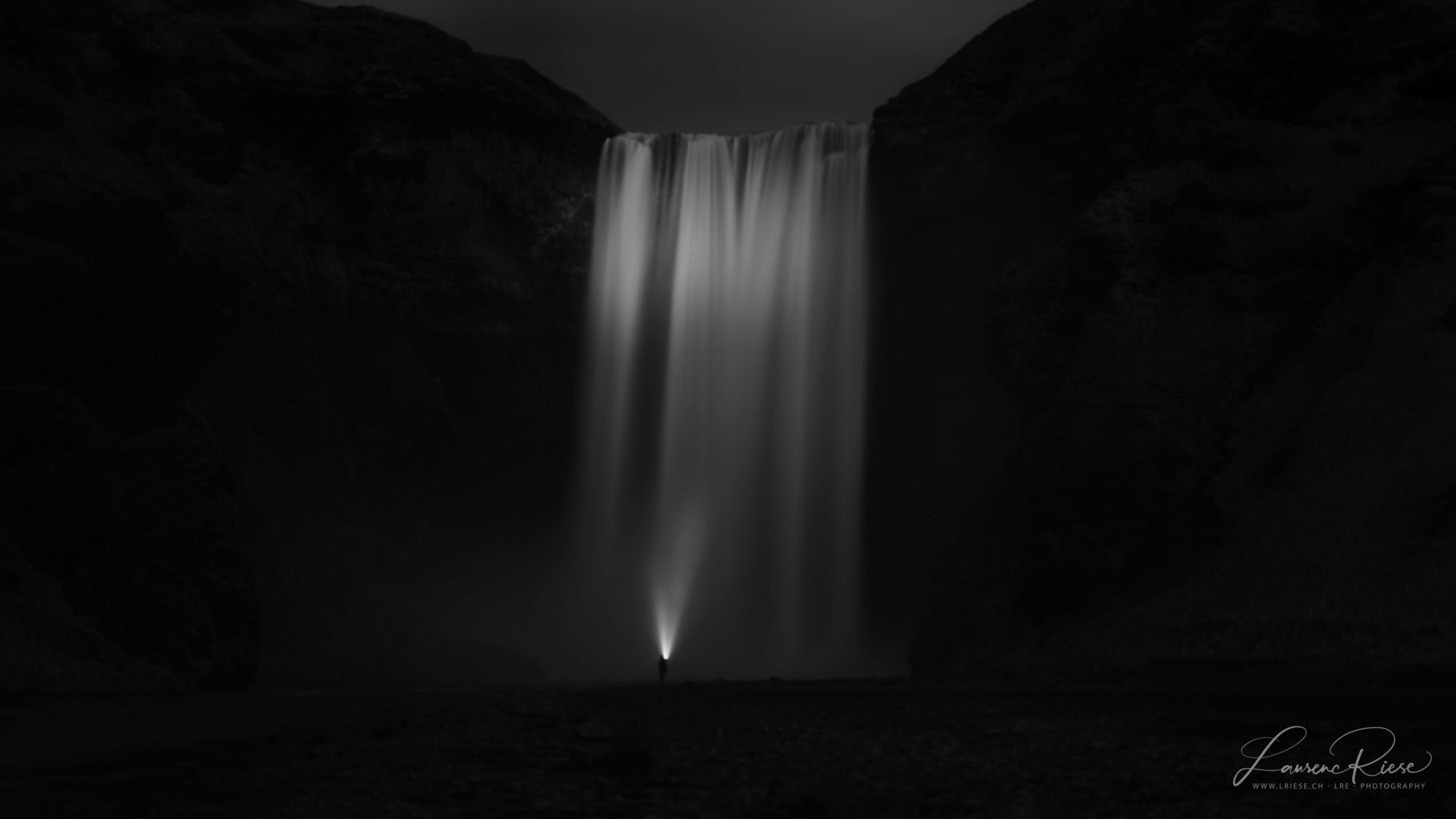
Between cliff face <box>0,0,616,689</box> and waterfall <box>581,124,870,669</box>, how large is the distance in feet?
8.42

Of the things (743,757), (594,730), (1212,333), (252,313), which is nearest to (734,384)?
(252,313)

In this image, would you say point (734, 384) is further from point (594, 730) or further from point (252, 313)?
point (594, 730)

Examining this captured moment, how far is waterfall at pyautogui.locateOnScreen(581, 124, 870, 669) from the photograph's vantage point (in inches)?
2363

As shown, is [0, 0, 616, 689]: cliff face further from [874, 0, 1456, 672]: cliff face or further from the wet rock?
[874, 0, 1456, 672]: cliff face

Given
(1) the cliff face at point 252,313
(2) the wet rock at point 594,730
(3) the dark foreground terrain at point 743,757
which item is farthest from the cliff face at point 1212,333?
(1) the cliff face at point 252,313

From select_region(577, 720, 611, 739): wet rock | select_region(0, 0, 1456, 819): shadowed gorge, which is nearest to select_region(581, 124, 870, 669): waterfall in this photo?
select_region(0, 0, 1456, 819): shadowed gorge

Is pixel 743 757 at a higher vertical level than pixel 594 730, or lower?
lower

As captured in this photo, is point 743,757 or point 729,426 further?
point 729,426

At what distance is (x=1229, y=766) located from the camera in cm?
1842

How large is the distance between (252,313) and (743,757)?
4062 cm

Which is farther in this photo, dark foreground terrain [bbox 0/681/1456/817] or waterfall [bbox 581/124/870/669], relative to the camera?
waterfall [bbox 581/124/870/669]

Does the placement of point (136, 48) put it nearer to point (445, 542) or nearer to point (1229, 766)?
point (445, 542)

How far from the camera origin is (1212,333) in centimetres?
4428

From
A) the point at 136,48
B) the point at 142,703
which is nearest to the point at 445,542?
the point at 136,48
